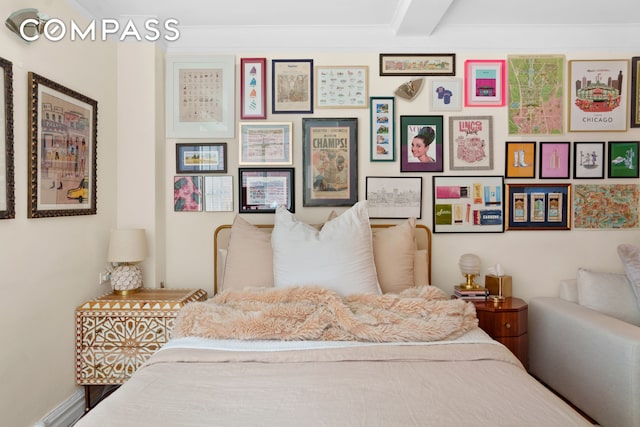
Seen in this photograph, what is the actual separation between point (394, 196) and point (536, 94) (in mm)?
1260

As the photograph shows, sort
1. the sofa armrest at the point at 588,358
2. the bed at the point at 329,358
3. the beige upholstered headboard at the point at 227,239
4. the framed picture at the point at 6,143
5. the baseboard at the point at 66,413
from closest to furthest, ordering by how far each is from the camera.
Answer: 1. the bed at the point at 329,358
2. the framed picture at the point at 6,143
3. the sofa armrest at the point at 588,358
4. the baseboard at the point at 66,413
5. the beige upholstered headboard at the point at 227,239

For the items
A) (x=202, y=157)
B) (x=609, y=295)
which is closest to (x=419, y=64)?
(x=202, y=157)

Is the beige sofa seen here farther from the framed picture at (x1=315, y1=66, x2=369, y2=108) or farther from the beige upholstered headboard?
the framed picture at (x1=315, y1=66, x2=369, y2=108)

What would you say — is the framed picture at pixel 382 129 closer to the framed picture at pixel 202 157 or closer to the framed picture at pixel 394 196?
the framed picture at pixel 394 196

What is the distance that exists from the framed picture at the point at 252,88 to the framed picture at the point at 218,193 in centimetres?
48

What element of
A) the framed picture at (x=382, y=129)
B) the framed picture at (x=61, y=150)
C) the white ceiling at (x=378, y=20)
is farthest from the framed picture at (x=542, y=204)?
the framed picture at (x=61, y=150)

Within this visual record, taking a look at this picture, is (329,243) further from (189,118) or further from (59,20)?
(59,20)

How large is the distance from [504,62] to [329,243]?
1918 millimetres

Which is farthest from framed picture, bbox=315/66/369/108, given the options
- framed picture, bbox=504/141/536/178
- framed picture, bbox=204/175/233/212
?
framed picture, bbox=504/141/536/178

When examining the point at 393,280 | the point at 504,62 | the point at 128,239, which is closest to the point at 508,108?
the point at 504,62

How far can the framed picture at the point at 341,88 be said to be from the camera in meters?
3.09

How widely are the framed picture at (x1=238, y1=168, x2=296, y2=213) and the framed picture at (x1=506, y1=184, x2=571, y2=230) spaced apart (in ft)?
5.19

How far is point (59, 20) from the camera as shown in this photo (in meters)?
2.34

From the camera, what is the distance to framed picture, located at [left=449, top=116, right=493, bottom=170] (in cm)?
310
